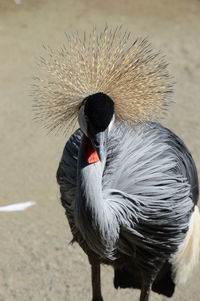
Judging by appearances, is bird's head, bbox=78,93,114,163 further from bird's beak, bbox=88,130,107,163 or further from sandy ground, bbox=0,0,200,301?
sandy ground, bbox=0,0,200,301

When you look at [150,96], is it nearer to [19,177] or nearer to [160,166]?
[160,166]

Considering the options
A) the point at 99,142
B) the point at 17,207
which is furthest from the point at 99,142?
the point at 17,207

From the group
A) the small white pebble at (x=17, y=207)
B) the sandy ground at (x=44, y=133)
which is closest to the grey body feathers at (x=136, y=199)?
the sandy ground at (x=44, y=133)

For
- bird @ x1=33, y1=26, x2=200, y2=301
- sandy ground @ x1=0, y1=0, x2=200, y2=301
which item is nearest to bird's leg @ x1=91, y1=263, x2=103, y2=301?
bird @ x1=33, y1=26, x2=200, y2=301

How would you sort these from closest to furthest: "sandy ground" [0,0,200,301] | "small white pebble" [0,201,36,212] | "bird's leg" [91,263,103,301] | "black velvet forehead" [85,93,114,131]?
"black velvet forehead" [85,93,114,131] → "bird's leg" [91,263,103,301] → "sandy ground" [0,0,200,301] → "small white pebble" [0,201,36,212]

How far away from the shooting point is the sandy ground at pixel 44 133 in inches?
92.9

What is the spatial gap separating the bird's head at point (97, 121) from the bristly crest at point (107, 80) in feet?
0.50

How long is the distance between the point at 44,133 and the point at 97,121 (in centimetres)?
164

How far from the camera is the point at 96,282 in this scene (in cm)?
213

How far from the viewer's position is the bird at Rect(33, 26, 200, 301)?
1657 mm

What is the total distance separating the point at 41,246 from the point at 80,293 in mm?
281

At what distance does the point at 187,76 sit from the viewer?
145 inches

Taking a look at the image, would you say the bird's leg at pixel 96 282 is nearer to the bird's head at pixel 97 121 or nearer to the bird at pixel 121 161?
the bird at pixel 121 161

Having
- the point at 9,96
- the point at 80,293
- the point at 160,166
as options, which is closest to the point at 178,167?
the point at 160,166
